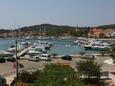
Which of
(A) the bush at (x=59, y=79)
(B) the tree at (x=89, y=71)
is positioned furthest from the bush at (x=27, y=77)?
(A) the bush at (x=59, y=79)

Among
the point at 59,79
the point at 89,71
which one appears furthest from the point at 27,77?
the point at 59,79

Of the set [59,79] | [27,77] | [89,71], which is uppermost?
[59,79]

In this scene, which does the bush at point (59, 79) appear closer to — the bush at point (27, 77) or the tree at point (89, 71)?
the bush at point (27, 77)

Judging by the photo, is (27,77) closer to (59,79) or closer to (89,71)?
(89,71)

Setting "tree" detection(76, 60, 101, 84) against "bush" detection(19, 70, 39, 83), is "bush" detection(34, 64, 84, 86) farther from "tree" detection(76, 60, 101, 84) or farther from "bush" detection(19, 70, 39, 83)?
"tree" detection(76, 60, 101, 84)

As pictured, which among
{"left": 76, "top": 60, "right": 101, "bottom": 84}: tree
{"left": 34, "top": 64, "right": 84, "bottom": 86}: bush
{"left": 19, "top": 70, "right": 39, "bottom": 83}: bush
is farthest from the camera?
{"left": 76, "top": 60, "right": 101, "bottom": 84}: tree

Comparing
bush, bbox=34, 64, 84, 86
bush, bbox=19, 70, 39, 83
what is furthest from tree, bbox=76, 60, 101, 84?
bush, bbox=34, 64, 84, 86

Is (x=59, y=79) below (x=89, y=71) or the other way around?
the other way around

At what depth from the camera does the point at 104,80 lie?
41938 mm

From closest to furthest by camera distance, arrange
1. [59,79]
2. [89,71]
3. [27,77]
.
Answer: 1. [59,79]
2. [27,77]
3. [89,71]

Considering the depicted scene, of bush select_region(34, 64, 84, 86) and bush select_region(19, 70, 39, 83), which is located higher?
bush select_region(34, 64, 84, 86)

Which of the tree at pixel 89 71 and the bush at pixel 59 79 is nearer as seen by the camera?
the bush at pixel 59 79

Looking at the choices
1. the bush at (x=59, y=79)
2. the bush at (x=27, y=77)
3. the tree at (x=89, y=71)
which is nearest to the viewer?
the bush at (x=59, y=79)

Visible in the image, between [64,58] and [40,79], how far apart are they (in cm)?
4437
